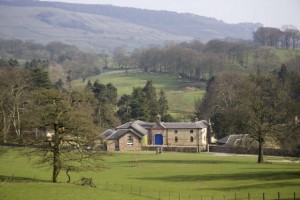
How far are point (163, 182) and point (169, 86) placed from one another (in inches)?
4165

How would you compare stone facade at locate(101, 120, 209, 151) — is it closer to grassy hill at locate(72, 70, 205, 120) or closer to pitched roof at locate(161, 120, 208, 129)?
pitched roof at locate(161, 120, 208, 129)

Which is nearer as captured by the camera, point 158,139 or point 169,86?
point 158,139

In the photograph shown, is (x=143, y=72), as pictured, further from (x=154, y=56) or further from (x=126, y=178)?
(x=126, y=178)

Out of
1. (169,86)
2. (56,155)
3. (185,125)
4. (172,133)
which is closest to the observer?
(56,155)

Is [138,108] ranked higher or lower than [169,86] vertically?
lower

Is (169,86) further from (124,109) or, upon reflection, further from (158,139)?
(158,139)

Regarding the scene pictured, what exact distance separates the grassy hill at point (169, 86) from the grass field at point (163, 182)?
2247 inches

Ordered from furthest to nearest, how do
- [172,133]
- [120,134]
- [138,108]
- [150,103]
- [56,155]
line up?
[150,103], [138,108], [172,133], [120,134], [56,155]

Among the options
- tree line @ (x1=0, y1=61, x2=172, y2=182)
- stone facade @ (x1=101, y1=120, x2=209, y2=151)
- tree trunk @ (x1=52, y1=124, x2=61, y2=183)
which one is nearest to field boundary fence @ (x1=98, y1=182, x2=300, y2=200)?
tree line @ (x1=0, y1=61, x2=172, y2=182)

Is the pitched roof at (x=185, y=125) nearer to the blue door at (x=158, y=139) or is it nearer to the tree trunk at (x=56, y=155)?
the blue door at (x=158, y=139)

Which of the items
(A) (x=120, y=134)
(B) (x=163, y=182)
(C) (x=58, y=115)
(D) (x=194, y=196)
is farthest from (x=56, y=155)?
(A) (x=120, y=134)

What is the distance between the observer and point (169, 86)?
148 meters

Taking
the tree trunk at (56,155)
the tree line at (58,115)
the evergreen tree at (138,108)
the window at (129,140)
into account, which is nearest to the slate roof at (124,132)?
the window at (129,140)

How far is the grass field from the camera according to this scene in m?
33.6
